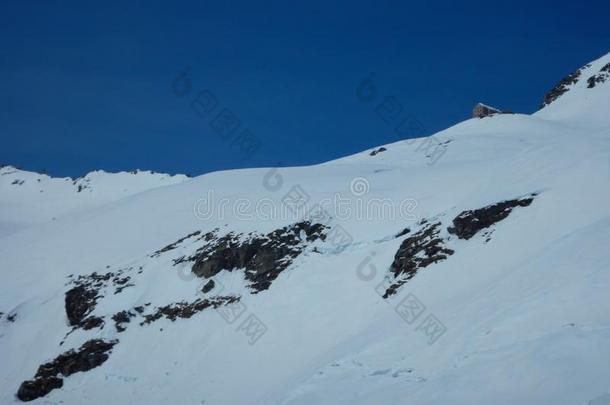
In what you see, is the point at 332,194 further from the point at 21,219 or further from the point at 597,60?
the point at 21,219

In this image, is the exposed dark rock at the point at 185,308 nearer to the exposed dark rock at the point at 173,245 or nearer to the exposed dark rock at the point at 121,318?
the exposed dark rock at the point at 121,318

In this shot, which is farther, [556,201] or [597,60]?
[597,60]

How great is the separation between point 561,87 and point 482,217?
72.9 meters

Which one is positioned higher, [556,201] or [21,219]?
[21,219]

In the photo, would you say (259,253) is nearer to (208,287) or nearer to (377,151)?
(208,287)

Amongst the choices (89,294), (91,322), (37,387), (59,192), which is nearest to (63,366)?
(37,387)

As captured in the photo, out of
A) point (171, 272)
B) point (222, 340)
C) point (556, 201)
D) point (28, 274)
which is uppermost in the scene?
point (28, 274)

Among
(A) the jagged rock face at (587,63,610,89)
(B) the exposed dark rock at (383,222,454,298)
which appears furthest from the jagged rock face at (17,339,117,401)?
(A) the jagged rock face at (587,63,610,89)

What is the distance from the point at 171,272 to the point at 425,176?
2120 cm

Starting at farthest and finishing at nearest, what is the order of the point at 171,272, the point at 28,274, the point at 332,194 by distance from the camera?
1. the point at 28,274
2. the point at 332,194
3. the point at 171,272

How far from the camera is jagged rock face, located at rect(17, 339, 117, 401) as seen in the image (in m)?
28.6

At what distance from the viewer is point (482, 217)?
2686 cm

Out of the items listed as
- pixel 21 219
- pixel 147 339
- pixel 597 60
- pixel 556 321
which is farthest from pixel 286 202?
pixel 21 219

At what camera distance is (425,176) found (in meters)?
42.4
